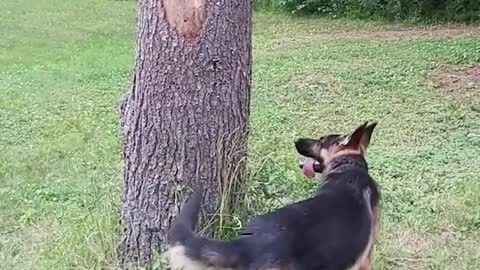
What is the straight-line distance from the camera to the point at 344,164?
11.0ft

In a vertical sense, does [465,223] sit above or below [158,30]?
below

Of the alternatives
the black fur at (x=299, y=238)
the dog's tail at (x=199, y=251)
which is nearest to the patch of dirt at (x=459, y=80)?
the black fur at (x=299, y=238)

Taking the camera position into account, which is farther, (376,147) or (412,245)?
(376,147)

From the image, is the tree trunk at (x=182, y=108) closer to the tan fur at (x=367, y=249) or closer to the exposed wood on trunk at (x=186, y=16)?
the exposed wood on trunk at (x=186, y=16)

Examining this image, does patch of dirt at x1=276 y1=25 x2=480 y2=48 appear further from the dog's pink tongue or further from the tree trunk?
the dog's pink tongue

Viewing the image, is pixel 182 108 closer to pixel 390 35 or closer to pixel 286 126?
pixel 286 126

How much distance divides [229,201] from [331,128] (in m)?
3.87

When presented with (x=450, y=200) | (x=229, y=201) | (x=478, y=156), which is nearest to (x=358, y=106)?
(x=478, y=156)

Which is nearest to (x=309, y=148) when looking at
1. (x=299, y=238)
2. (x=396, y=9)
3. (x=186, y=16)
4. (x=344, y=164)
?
(x=344, y=164)

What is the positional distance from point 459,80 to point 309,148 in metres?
6.33

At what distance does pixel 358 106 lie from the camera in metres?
8.37

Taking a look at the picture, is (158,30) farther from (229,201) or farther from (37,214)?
(37,214)

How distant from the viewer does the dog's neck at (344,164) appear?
3.33 metres

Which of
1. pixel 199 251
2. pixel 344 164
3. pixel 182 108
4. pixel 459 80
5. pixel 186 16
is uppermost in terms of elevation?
pixel 186 16
